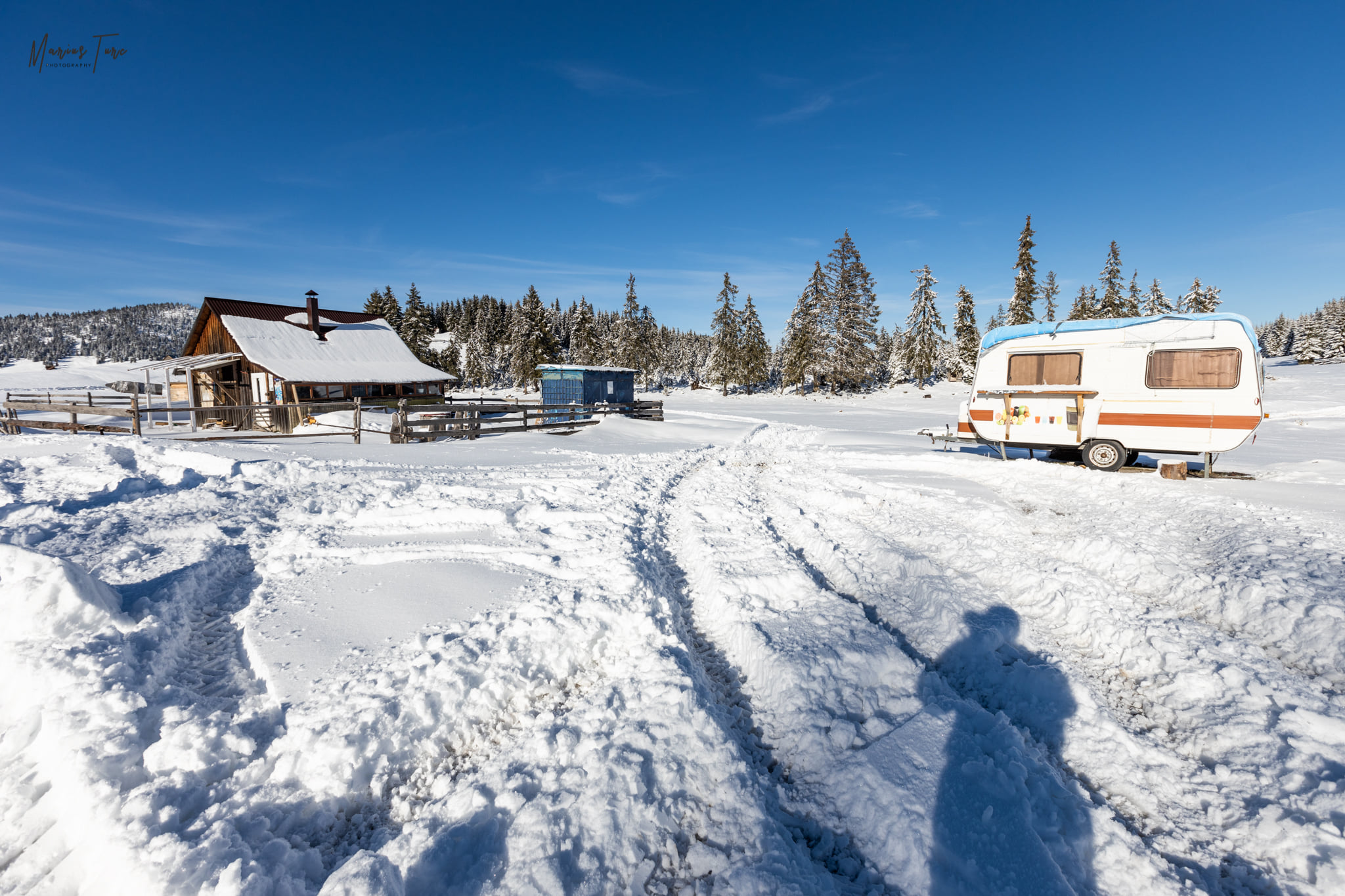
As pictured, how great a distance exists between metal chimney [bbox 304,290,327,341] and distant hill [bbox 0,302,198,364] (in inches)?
4112

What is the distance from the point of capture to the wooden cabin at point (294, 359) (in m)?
25.2

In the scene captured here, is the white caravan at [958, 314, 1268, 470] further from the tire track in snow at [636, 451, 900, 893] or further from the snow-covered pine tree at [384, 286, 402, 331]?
Result: the snow-covered pine tree at [384, 286, 402, 331]

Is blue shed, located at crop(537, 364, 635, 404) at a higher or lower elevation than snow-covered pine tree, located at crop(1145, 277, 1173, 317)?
lower

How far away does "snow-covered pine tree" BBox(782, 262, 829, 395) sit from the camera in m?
46.8

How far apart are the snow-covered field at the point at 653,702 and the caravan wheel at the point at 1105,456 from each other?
14.5 ft

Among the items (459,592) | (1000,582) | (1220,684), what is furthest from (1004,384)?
(459,592)

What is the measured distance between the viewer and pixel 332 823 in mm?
2801

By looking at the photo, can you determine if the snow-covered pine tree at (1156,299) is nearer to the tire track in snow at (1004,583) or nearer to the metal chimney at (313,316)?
the tire track in snow at (1004,583)

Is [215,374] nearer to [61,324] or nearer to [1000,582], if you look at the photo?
[1000,582]

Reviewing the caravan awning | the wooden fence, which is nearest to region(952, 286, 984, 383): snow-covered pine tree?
the wooden fence

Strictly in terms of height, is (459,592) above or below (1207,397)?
below

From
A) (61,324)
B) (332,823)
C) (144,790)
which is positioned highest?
(61,324)

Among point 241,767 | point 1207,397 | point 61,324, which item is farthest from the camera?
point 61,324

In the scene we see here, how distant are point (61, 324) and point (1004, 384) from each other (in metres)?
249
